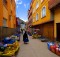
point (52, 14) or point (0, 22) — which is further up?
point (52, 14)

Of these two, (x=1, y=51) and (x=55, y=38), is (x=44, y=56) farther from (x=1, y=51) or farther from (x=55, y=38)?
(x=55, y=38)

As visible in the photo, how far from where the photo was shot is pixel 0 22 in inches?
691

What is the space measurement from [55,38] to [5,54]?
42.6 feet

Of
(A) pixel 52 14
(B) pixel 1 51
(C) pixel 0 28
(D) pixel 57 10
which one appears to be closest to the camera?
(B) pixel 1 51

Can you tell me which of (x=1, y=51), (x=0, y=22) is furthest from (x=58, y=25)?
(x=1, y=51)

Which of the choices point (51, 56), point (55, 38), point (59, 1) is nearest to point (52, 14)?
point (55, 38)

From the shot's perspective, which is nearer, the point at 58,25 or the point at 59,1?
the point at 59,1

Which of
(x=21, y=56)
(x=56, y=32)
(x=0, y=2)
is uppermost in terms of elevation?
(x=0, y=2)

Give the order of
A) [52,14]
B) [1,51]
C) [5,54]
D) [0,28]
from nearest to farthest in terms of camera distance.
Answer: [5,54] → [1,51] → [0,28] → [52,14]

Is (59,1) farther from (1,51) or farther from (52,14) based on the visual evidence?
(1,51)

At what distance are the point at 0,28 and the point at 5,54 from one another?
668 cm

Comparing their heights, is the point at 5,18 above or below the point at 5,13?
below

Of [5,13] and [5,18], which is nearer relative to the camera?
[5,13]

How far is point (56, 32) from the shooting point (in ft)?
73.7
